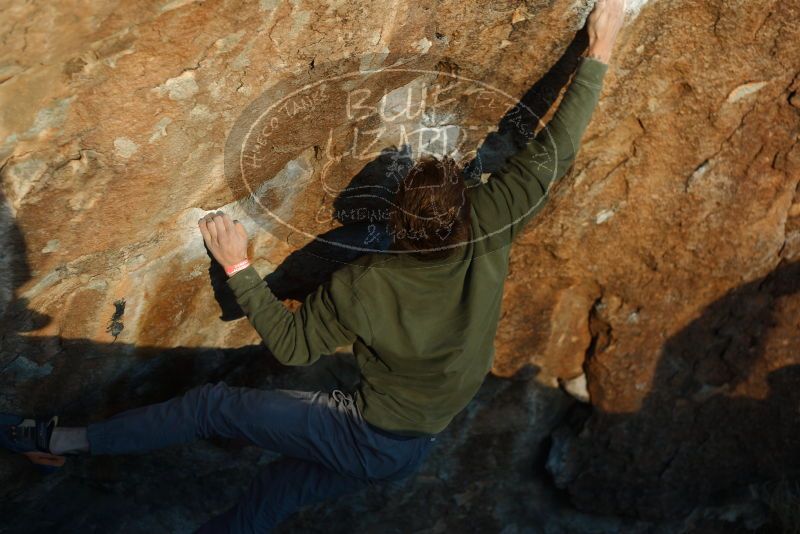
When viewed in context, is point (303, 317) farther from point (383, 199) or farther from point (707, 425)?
point (707, 425)

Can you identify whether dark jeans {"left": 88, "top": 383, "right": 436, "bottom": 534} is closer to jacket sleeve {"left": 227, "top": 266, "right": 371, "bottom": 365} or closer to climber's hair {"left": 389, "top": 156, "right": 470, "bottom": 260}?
jacket sleeve {"left": 227, "top": 266, "right": 371, "bottom": 365}

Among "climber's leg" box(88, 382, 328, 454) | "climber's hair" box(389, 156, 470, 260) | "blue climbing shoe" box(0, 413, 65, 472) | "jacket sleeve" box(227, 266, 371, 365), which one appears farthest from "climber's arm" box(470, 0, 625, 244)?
"blue climbing shoe" box(0, 413, 65, 472)

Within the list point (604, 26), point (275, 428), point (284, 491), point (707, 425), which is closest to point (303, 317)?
point (275, 428)

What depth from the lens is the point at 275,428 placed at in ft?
7.80

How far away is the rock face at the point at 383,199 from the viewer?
5.79ft

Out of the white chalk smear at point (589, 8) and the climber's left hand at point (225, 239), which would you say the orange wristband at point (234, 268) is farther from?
the white chalk smear at point (589, 8)

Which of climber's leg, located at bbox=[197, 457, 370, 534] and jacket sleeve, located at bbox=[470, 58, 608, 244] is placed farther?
climber's leg, located at bbox=[197, 457, 370, 534]

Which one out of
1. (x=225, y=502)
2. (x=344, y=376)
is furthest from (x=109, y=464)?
(x=344, y=376)

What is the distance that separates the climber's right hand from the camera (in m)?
2.01

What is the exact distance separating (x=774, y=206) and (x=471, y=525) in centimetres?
199

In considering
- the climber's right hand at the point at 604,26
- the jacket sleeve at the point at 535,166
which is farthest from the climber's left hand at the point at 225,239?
the climber's right hand at the point at 604,26

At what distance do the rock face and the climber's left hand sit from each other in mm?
65

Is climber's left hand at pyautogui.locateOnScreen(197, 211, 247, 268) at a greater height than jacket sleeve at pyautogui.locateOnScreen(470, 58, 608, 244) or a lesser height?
greater

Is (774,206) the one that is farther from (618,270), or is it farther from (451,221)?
(451,221)
